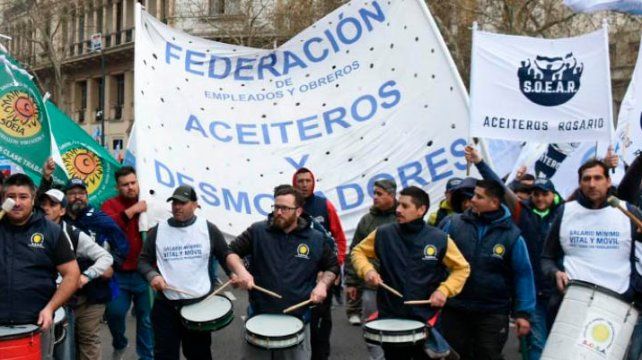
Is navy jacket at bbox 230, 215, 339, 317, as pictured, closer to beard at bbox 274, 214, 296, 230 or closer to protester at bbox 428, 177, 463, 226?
beard at bbox 274, 214, 296, 230

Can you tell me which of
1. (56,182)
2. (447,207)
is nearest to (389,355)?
(447,207)

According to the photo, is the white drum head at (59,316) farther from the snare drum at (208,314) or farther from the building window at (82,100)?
the building window at (82,100)

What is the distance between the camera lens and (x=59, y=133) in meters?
8.83

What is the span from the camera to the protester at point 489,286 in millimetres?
5480

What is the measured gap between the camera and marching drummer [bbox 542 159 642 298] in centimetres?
545

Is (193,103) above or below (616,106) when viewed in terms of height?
below

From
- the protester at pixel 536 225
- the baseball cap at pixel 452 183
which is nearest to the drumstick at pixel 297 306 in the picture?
the protester at pixel 536 225

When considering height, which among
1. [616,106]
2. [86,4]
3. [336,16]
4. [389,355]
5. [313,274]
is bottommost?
[389,355]

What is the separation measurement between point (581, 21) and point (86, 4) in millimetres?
33302


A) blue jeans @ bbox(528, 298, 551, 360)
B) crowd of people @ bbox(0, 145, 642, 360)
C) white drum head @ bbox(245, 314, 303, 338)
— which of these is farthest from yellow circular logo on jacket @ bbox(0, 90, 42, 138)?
blue jeans @ bbox(528, 298, 551, 360)

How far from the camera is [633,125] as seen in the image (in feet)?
25.1

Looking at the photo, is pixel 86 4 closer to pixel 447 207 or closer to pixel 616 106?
pixel 616 106

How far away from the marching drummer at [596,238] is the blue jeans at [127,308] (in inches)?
132

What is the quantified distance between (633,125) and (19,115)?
5.80m
